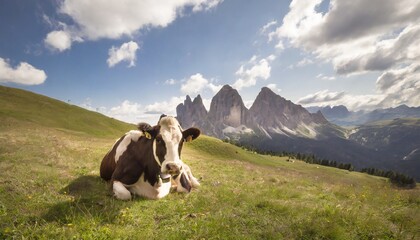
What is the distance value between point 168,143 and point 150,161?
184cm

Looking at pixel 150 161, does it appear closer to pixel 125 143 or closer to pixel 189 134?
pixel 189 134

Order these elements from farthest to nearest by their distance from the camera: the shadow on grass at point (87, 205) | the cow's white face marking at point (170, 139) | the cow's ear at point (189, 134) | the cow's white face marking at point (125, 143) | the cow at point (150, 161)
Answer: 1. the cow's white face marking at point (125, 143)
2. the cow's ear at point (189, 134)
3. the cow at point (150, 161)
4. the cow's white face marking at point (170, 139)
5. the shadow on grass at point (87, 205)

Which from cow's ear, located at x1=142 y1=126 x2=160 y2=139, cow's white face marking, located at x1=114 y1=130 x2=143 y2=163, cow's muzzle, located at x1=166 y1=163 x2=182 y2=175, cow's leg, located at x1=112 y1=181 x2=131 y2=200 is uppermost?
cow's ear, located at x1=142 y1=126 x2=160 y2=139

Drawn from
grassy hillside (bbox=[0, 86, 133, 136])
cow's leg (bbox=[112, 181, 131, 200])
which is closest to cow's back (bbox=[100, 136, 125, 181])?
cow's leg (bbox=[112, 181, 131, 200])

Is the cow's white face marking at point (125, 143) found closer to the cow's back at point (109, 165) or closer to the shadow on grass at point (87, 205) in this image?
the cow's back at point (109, 165)

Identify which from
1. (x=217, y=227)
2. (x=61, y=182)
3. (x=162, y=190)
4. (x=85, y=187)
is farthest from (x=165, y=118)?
(x=61, y=182)

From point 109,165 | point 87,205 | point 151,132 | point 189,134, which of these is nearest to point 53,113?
point 109,165

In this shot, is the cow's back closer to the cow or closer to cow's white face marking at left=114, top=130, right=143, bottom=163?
the cow

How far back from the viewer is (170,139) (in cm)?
832

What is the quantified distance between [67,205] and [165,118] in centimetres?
397

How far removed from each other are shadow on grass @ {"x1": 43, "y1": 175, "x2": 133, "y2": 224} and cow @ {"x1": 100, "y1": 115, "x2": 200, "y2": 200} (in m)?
0.60

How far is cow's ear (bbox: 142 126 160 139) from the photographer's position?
28.6 ft

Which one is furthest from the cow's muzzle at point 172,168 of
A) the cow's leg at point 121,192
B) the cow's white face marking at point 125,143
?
the cow's white face marking at point 125,143

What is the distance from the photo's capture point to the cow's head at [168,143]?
25.6 feet
